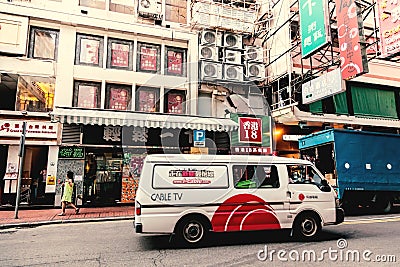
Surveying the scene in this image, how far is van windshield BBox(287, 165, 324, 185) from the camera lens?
727 cm

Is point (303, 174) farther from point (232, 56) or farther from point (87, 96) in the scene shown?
point (87, 96)

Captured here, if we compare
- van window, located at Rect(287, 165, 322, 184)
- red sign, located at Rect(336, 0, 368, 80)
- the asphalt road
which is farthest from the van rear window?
red sign, located at Rect(336, 0, 368, 80)

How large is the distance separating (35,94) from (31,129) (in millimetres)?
1845

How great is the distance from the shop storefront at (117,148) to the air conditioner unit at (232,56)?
14.3 ft

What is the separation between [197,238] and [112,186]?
8784 mm

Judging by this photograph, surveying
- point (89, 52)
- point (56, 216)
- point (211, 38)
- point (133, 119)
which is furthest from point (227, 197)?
point (211, 38)

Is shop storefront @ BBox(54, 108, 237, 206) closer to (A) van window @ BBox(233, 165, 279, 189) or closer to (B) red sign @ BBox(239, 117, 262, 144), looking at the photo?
(B) red sign @ BBox(239, 117, 262, 144)

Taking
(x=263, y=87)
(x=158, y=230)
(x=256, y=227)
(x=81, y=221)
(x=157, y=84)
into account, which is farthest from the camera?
(x=263, y=87)

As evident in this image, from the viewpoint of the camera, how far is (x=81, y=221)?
1038 cm

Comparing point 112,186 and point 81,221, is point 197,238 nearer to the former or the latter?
point 81,221

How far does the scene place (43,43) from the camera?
563 inches

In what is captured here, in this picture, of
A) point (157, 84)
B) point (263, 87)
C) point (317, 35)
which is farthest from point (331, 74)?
point (157, 84)

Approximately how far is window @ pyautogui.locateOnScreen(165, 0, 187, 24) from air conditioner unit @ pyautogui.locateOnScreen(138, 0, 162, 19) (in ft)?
2.40

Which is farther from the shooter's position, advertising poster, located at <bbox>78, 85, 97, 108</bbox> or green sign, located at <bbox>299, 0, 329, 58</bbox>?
advertising poster, located at <bbox>78, 85, 97, 108</bbox>
